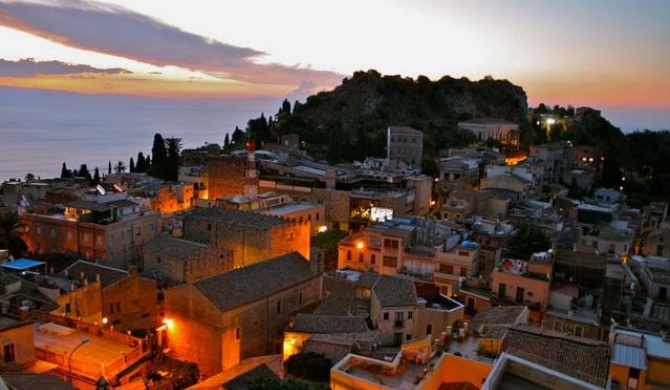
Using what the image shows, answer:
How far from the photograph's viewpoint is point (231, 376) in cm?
1612

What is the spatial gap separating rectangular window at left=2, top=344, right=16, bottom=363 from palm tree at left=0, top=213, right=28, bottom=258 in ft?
46.3

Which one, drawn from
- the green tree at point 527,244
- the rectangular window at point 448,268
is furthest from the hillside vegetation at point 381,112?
the rectangular window at point 448,268

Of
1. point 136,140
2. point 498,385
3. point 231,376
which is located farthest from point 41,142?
point 498,385

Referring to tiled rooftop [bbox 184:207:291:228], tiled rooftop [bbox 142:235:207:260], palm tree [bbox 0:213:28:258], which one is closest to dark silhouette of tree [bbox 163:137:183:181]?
tiled rooftop [bbox 184:207:291:228]

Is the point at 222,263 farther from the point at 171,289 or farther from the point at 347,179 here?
the point at 347,179

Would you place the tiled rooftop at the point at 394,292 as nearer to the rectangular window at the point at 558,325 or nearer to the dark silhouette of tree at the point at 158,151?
the rectangular window at the point at 558,325

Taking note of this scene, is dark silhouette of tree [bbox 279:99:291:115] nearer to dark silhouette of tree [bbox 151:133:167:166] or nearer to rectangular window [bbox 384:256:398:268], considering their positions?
dark silhouette of tree [bbox 151:133:167:166]

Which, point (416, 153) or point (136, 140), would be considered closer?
point (416, 153)

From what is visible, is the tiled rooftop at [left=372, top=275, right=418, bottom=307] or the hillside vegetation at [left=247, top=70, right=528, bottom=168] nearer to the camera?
the tiled rooftop at [left=372, top=275, right=418, bottom=307]

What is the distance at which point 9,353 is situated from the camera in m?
13.2

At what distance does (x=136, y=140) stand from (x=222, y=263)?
116615 millimetres

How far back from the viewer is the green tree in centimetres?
2708

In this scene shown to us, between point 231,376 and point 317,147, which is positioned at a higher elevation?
point 317,147

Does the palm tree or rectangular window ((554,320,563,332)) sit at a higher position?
the palm tree
